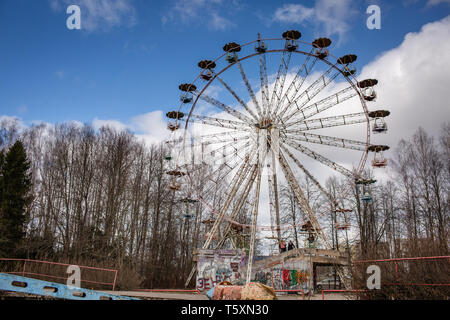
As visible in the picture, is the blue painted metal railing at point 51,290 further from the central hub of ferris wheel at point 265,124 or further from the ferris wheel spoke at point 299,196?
the central hub of ferris wheel at point 265,124

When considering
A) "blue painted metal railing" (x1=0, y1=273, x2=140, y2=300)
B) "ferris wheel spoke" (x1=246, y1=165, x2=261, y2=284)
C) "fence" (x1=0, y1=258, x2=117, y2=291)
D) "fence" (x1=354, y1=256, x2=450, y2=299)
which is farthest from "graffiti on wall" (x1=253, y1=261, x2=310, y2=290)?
"blue painted metal railing" (x1=0, y1=273, x2=140, y2=300)

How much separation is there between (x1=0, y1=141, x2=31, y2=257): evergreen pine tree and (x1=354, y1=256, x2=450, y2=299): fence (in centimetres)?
2594

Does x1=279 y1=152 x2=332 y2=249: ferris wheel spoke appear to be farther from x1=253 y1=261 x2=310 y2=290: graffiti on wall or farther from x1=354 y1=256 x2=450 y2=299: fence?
x1=354 y1=256 x2=450 y2=299: fence

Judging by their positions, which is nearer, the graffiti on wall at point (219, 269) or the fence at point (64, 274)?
the fence at point (64, 274)

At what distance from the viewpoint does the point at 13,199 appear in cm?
3031

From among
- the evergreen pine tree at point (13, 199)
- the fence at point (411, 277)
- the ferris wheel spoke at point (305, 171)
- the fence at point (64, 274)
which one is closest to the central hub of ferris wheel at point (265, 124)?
the ferris wheel spoke at point (305, 171)

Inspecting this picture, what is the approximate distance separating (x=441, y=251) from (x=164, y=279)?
30924 millimetres

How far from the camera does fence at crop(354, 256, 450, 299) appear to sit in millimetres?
9133

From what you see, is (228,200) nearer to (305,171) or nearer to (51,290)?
(305,171)

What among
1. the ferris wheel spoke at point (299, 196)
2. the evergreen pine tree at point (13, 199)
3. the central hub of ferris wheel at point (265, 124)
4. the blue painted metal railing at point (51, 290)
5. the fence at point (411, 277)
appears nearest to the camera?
the blue painted metal railing at point (51, 290)

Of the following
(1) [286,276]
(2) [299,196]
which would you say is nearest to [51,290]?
(1) [286,276]

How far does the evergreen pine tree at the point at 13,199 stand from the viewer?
27.6 metres

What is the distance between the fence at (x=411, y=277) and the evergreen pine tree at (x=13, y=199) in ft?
85.1
